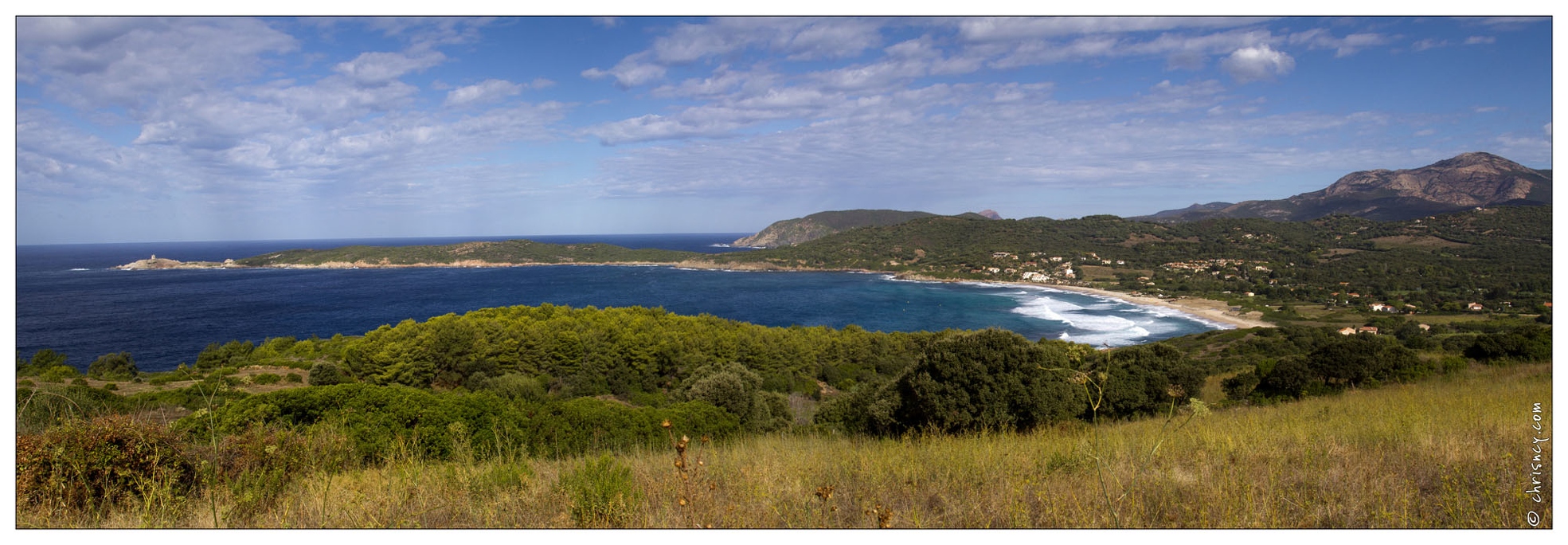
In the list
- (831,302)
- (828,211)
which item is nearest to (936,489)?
(831,302)

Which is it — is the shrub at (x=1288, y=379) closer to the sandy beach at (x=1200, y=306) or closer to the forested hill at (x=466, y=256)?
the sandy beach at (x=1200, y=306)

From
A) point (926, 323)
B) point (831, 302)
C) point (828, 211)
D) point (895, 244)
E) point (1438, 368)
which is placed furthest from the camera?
point (828, 211)

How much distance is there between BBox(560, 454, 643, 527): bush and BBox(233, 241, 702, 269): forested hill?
390ft

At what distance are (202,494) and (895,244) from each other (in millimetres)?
111483

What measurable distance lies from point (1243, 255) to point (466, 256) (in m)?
121

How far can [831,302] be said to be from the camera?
66.9 meters

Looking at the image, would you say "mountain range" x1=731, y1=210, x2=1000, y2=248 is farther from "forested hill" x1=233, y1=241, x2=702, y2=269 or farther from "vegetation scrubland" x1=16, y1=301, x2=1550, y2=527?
"vegetation scrubland" x1=16, y1=301, x2=1550, y2=527

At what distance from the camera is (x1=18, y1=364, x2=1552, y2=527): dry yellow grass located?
2641 millimetres

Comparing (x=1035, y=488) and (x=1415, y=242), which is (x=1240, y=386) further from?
(x=1415, y=242)

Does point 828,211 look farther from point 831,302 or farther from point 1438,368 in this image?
point 1438,368

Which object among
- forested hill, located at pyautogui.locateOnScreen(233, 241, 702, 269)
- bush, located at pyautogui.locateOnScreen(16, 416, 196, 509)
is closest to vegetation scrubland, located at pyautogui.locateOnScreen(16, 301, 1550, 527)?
bush, located at pyautogui.locateOnScreen(16, 416, 196, 509)

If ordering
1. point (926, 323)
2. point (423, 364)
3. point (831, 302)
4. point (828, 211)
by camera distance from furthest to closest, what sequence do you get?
A: point (828, 211) < point (831, 302) < point (926, 323) < point (423, 364)

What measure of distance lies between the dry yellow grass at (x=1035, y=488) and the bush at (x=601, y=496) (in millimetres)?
47

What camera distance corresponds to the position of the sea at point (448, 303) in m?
44.8
